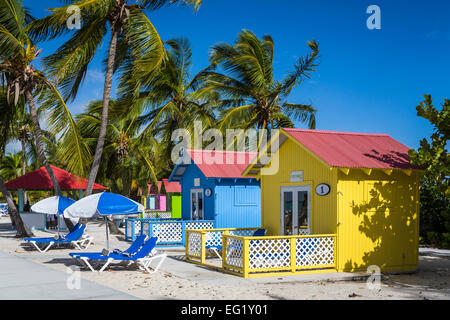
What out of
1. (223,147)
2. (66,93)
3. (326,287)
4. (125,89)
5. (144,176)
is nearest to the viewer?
(326,287)

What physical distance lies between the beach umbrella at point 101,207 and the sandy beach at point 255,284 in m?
1.44

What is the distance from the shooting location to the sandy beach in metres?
9.80

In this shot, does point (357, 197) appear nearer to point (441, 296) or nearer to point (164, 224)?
point (441, 296)

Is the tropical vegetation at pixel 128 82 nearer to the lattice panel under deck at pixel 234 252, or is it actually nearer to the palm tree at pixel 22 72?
the palm tree at pixel 22 72

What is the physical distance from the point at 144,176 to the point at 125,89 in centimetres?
2458

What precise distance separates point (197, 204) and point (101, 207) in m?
8.47

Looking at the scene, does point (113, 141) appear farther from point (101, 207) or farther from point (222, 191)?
point (101, 207)

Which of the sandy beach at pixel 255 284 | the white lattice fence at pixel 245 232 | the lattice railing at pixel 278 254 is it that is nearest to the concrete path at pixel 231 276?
the sandy beach at pixel 255 284

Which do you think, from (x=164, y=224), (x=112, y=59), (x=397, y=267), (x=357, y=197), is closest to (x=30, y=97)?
(x=112, y=59)

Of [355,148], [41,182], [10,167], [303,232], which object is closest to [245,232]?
[303,232]

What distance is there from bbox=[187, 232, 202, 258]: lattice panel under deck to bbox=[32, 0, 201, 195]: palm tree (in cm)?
614

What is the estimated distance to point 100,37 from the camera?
19.3 meters

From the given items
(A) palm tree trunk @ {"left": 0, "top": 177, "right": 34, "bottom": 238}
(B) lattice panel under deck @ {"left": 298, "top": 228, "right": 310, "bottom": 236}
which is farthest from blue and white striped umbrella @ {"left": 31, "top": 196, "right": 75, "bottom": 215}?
(B) lattice panel under deck @ {"left": 298, "top": 228, "right": 310, "bottom": 236}

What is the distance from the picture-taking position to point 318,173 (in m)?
13.4
